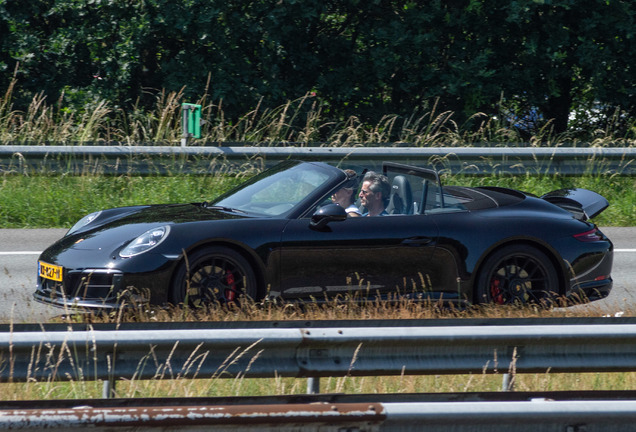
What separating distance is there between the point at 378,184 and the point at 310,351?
3.01 meters

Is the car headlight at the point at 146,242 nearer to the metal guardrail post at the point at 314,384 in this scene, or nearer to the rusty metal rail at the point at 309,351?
the rusty metal rail at the point at 309,351

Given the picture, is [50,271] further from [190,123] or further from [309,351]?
[190,123]

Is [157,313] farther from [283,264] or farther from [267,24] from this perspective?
[267,24]

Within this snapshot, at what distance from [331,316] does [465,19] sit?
10863mm

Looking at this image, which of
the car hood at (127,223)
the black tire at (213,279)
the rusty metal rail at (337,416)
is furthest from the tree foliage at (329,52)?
the rusty metal rail at (337,416)

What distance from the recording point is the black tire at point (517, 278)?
687 centimetres

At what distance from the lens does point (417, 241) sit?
263 inches

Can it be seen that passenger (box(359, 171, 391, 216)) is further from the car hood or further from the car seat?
the car hood

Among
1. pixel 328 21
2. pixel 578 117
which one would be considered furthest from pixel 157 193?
pixel 578 117

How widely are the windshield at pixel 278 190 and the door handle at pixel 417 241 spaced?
79 centimetres

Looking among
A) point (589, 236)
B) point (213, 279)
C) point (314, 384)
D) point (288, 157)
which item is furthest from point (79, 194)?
point (314, 384)

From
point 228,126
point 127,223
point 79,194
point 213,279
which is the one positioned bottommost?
point 213,279

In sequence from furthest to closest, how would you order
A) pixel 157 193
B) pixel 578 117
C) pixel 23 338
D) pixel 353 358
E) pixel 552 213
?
1. pixel 578 117
2. pixel 157 193
3. pixel 552 213
4. pixel 353 358
5. pixel 23 338

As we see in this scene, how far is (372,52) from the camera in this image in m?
15.9
